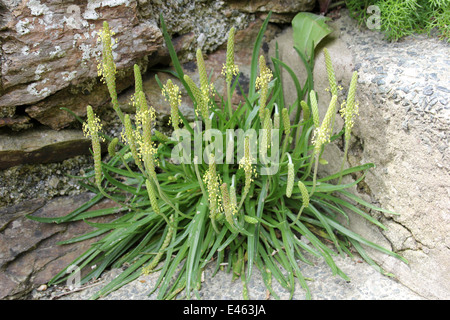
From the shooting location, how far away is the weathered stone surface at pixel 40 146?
2090 millimetres

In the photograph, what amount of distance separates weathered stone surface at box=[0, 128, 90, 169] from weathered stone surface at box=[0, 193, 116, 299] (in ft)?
0.77

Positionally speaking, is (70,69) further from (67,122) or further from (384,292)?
(384,292)

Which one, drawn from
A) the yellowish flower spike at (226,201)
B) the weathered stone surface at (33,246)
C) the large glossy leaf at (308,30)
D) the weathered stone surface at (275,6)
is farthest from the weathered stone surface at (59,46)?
the yellowish flower spike at (226,201)

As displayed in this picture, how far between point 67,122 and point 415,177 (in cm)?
173

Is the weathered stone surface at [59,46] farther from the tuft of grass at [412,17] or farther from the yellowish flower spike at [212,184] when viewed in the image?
the tuft of grass at [412,17]

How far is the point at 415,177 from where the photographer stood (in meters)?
1.76

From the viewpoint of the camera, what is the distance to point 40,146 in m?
2.15

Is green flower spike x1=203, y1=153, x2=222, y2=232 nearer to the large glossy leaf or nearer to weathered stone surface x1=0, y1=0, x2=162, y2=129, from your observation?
weathered stone surface x1=0, y1=0, x2=162, y2=129

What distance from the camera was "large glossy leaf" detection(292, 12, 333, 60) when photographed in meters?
2.25

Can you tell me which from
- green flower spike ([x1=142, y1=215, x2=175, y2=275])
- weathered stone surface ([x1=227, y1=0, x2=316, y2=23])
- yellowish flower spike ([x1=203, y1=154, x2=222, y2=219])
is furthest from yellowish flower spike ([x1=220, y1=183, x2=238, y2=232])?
weathered stone surface ([x1=227, y1=0, x2=316, y2=23])

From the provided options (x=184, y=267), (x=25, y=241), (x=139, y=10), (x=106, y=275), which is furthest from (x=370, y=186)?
(x=25, y=241)

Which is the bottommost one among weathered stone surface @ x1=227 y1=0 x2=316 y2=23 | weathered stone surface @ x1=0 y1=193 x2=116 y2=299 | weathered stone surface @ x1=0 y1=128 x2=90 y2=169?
weathered stone surface @ x1=0 y1=193 x2=116 y2=299

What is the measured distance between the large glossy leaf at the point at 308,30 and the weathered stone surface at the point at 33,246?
144cm

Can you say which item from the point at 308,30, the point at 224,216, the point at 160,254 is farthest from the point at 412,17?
the point at 160,254
